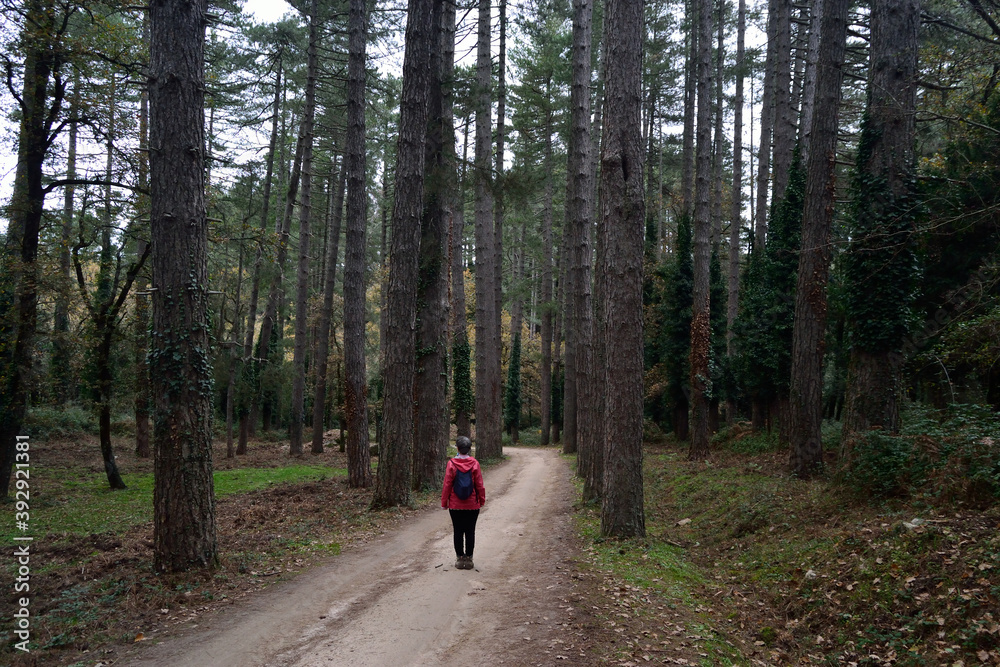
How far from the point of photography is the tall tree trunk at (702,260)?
17.2 meters

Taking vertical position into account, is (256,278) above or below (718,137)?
below

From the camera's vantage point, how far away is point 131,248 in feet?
56.4

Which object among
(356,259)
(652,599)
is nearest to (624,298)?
(652,599)

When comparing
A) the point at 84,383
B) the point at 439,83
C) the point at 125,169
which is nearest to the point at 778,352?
the point at 439,83

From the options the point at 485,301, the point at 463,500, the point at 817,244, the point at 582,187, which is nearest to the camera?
the point at 463,500

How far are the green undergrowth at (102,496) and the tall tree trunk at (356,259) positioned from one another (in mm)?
2975

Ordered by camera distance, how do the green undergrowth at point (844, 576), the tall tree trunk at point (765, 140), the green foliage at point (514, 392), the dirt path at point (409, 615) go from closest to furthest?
1. the dirt path at point (409, 615)
2. the green undergrowth at point (844, 576)
3. the tall tree trunk at point (765, 140)
4. the green foliage at point (514, 392)

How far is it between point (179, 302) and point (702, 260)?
47.8ft

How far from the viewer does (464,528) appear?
779 cm

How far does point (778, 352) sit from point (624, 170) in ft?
34.5

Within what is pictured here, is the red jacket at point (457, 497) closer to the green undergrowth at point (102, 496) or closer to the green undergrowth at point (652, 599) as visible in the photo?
the green undergrowth at point (652, 599)

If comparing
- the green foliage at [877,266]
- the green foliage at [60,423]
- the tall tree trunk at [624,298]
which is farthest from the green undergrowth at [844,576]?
the green foliage at [60,423]

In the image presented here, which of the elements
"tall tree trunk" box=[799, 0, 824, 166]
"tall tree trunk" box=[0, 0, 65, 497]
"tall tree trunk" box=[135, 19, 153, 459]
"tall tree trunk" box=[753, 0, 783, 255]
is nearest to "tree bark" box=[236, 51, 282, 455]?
"tall tree trunk" box=[135, 19, 153, 459]

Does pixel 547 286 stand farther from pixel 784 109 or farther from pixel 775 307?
pixel 775 307
